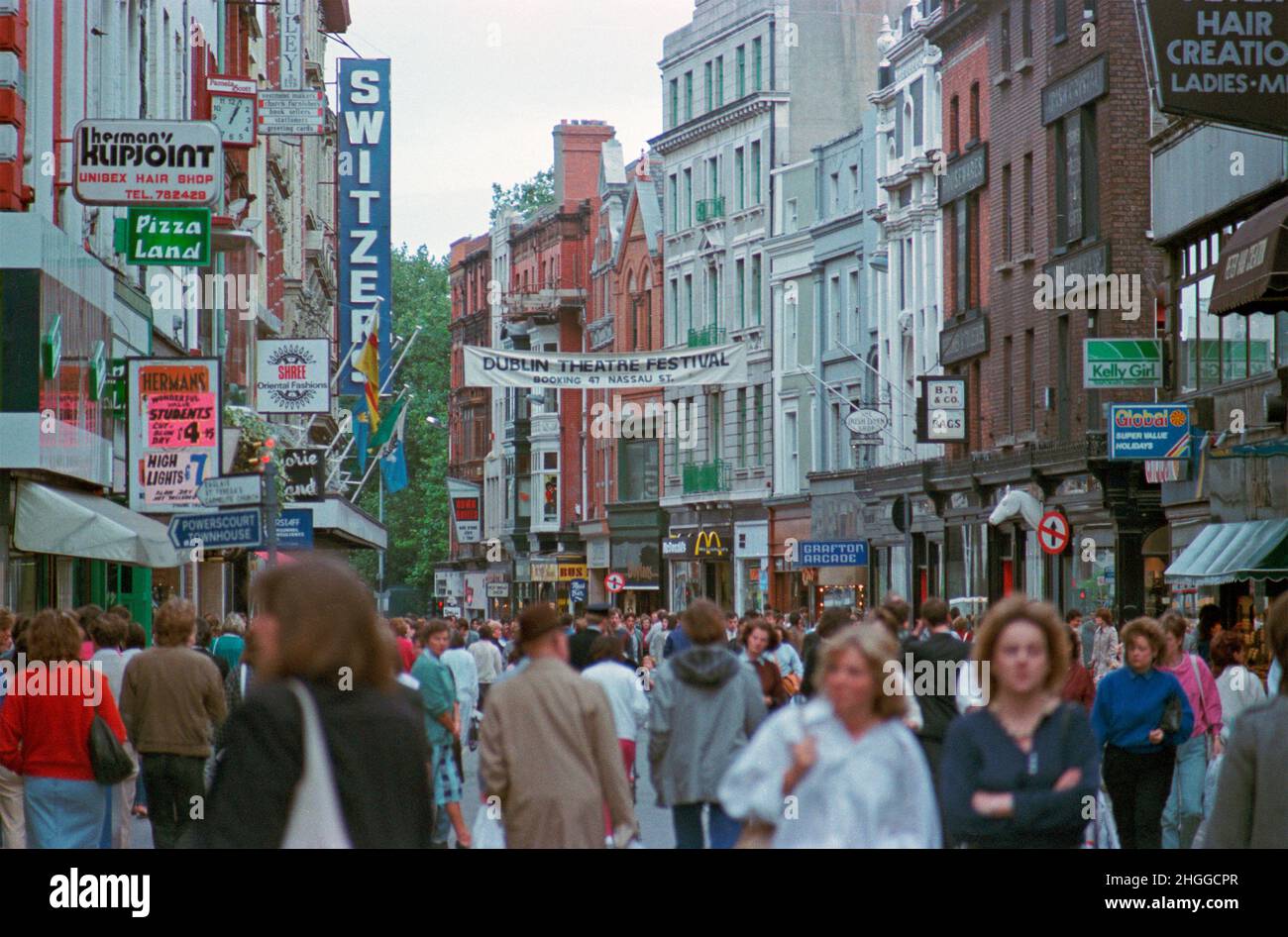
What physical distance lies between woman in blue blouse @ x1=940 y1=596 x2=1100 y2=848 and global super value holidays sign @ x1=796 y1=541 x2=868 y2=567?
132 ft

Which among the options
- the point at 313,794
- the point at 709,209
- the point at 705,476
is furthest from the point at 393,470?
the point at 313,794

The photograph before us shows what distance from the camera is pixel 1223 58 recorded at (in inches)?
839

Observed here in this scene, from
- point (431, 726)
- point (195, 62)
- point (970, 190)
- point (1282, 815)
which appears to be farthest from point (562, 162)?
point (1282, 815)

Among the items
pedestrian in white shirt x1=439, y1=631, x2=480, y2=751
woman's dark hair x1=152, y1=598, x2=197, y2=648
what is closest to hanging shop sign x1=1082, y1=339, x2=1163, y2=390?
pedestrian in white shirt x1=439, y1=631, x2=480, y2=751

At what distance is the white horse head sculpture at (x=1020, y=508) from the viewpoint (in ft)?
132

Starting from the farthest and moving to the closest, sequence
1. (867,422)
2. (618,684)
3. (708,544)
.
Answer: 1. (708,544)
2. (867,422)
3. (618,684)

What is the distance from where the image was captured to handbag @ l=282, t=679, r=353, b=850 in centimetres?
537

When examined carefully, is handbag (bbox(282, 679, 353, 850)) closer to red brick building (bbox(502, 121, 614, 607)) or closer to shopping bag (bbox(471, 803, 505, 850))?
shopping bag (bbox(471, 803, 505, 850))

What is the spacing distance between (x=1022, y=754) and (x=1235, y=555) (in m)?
19.8

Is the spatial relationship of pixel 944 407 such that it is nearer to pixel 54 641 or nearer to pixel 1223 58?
pixel 1223 58

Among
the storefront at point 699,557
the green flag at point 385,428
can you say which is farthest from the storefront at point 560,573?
the green flag at point 385,428

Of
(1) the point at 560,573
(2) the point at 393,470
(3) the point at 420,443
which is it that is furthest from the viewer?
(3) the point at 420,443

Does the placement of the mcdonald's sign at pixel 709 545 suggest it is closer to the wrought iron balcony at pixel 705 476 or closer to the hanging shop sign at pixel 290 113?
the wrought iron balcony at pixel 705 476

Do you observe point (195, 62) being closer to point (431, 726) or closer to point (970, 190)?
point (970, 190)
